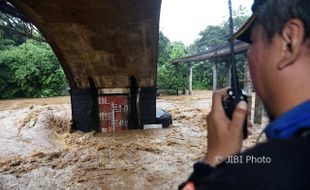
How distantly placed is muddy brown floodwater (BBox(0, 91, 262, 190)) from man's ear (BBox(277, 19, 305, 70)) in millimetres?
5148

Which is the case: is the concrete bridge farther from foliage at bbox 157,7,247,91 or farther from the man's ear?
foliage at bbox 157,7,247,91

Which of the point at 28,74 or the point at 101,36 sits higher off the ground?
the point at 101,36

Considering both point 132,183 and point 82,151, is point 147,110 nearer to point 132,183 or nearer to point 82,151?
point 82,151

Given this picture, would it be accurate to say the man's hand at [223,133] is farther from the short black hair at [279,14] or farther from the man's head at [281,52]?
the short black hair at [279,14]

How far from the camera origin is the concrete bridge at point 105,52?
600cm

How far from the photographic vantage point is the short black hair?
84cm

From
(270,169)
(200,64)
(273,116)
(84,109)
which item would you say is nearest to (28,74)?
(84,109)

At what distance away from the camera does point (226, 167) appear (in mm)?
698

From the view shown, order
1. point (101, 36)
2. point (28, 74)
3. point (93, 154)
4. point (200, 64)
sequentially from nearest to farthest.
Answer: point (101, 36)
point (93, 154)
point (28, 74)
point (200, 64)

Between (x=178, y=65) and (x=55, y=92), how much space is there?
920 cm

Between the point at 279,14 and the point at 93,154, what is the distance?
7.84 meters

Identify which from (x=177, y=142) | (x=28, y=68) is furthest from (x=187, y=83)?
(x=177, y=142)

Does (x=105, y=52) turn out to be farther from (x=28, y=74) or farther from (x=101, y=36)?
(x=28, y=74)

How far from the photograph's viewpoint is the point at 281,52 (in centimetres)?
88
